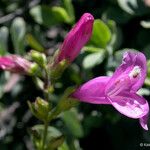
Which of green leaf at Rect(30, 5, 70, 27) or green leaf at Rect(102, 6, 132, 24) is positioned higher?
green leaf at Rect(30, 5, 70, 27)

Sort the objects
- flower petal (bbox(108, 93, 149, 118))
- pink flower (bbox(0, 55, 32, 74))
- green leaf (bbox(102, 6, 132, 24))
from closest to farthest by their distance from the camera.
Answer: flower petal (bbox(108, 93, 149, 118)) → pink flower (bbox(0, 55, 32, 74)) → green leaf (bbox(102, 6, 132, 24))

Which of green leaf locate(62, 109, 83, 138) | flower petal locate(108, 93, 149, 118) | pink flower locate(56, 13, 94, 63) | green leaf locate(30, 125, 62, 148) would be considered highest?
pink flower locate(56, 13, 94, 63)

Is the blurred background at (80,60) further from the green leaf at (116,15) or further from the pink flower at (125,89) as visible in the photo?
the pink flower at (125,89)

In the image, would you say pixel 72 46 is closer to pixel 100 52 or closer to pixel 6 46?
pixel 100 52

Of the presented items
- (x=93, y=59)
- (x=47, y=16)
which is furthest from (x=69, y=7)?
(x=93, y=59)

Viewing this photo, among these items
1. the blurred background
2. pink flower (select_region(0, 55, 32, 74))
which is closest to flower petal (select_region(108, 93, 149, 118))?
the blurred background

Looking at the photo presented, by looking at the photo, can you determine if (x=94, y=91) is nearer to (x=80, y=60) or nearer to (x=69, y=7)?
(x=80, y=60)

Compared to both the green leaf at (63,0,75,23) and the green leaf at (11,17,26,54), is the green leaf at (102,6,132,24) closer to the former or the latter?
the green leaf at (63,0,75,23)
